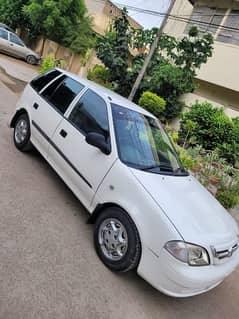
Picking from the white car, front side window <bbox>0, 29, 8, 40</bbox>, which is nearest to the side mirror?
the white car

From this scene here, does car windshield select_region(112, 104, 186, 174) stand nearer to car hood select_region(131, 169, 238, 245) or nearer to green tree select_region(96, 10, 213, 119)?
car hood select_region(131, 169, 238, 245)

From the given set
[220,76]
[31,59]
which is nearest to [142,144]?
[220,76]

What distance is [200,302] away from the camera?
3.37m

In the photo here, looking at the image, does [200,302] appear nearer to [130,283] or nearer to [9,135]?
[130,283]

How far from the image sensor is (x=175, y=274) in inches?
107

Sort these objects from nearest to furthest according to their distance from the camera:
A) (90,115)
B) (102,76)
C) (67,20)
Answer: (90,115) < (102,76) < (67,20)

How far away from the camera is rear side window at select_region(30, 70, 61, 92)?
5.11 m

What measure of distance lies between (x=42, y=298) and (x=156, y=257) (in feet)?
3.67

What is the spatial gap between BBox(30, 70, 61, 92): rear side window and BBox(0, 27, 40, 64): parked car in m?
15.5

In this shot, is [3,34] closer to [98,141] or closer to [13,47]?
[13,47]

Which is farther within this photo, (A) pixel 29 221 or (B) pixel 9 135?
(B) pixel 9 135

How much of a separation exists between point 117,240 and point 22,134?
2.90 metres

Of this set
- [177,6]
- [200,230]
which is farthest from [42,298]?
[177,6]

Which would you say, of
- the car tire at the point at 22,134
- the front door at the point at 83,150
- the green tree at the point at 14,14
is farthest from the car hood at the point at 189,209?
the green tree at the point at 14,14
